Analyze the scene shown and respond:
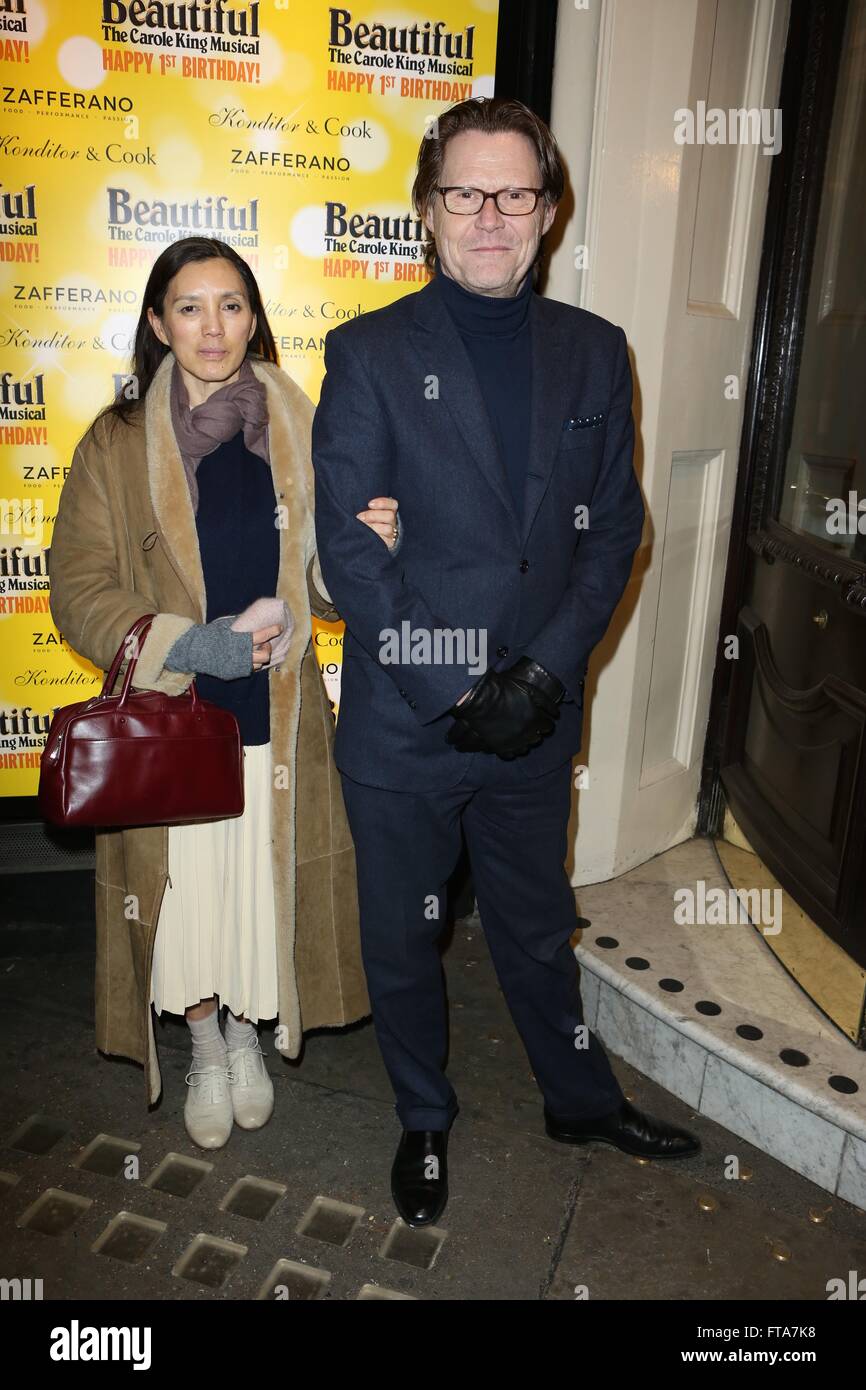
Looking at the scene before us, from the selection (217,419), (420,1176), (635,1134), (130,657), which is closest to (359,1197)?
(420,1176)

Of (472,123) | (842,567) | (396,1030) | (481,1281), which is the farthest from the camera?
(842,567)

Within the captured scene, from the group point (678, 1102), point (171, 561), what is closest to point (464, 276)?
point (171, 561)

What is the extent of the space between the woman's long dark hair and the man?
1.15 ft

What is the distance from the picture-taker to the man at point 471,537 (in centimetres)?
207

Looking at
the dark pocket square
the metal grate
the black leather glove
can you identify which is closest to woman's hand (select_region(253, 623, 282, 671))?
the black leather glove

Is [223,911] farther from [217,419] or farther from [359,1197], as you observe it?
[217,419]

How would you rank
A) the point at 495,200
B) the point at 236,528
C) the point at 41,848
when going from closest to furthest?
the point at 495,200
the point at 236,528
the point at 41,848

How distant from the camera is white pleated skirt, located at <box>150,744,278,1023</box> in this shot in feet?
8.16

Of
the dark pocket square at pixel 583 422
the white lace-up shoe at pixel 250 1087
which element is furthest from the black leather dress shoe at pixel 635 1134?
the dark pocket square at pixel 583 422

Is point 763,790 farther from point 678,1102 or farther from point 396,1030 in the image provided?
point 396,1030

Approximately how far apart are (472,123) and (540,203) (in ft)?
0.65

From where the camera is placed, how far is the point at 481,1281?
224 cm

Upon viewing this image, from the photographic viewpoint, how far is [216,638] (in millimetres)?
2248

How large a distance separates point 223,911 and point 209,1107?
1.75 feet
